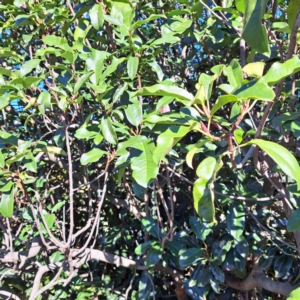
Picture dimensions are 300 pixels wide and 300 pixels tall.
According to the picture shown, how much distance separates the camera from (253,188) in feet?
6.41

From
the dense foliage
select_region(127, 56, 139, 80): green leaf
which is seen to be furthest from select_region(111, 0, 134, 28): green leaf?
select_region(127, 56, 139, 80): green leaf

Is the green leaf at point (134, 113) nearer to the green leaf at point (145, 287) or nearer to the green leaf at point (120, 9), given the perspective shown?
the green leaf at point (120, 9)

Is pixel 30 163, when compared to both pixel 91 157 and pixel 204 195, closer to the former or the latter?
pixel 91 157

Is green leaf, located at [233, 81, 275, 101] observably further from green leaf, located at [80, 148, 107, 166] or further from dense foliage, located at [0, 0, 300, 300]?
green leaf, located at [80, 148, 107, 166]

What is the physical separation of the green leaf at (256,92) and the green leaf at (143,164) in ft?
1.29

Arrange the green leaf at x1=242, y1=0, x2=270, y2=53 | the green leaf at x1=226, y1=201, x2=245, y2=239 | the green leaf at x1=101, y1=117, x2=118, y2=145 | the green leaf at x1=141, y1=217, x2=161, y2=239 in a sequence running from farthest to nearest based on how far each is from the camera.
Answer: the green leaf at x1=141, y1=217, x2=161, y2=239 → the green leaf at x1=226, y1=201, x2=245, y2=239 → the green leaf at x1=101, y1=117, x2=118, y2=145 → the green leaf at x1=242, y1=0, x2=270, y2=53

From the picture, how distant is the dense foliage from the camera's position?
1164 mm

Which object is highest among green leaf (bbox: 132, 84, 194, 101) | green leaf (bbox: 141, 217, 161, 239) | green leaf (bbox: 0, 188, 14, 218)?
green leaf (bbox: 132, 84, 194, 101)

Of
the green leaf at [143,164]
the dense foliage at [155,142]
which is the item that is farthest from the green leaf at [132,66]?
the green leaf at [143,164]

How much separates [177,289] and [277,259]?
0.67 metres

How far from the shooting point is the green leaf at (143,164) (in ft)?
3.94

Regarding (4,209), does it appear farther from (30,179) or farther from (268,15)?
(268,15)

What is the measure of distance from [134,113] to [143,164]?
0.32m

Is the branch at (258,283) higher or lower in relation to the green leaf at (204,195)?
lower
